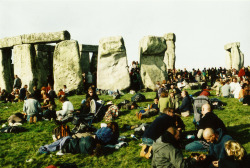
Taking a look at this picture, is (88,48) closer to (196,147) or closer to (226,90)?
(226,90)

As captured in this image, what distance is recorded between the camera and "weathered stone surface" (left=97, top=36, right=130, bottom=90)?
15.5 metres

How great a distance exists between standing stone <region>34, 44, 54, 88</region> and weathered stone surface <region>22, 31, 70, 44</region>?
6.12 feet

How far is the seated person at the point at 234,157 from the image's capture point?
12.5 ft

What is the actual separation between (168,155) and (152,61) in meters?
13.5

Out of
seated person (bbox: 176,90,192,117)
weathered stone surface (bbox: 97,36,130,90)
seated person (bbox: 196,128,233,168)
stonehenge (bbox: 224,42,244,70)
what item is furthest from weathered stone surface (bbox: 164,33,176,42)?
seated person (bbox: 196,128,233,168)

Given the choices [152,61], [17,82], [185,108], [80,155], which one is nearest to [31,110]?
[80,155]

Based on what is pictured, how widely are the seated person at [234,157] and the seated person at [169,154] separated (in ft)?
1.93

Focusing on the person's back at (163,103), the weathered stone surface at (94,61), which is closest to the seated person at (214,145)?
the person's back at (163,103)

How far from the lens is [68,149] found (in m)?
6.05

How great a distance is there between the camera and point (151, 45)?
16.8m

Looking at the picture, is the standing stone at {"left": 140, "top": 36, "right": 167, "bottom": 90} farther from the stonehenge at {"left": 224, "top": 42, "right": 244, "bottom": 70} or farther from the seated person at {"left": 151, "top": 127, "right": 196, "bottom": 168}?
the seated person at {"left": 151, "top": 127, "right": 196, "bottom": 168}

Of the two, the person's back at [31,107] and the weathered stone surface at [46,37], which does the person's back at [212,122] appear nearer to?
the person's back at [31,107]

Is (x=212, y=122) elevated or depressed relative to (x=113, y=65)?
depressed

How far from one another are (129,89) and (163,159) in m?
11.5
